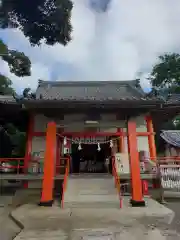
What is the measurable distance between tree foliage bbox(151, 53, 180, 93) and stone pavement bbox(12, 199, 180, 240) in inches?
1313

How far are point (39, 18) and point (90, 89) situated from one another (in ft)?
30.0

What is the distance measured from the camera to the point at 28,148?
1209 cm

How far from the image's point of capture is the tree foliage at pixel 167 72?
125 feet


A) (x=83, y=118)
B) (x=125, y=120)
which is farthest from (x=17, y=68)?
(x=125, y=120)

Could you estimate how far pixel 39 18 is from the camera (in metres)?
9.10

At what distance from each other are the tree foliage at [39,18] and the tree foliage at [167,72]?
100 feet

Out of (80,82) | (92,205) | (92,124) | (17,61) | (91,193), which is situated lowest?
(92,205)

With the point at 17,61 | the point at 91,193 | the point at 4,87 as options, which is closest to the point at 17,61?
the point at 17,61

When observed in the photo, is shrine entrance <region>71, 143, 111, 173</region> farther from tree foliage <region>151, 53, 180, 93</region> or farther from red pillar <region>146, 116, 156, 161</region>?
tree foliage <region>151, 53, 180, 93</region>

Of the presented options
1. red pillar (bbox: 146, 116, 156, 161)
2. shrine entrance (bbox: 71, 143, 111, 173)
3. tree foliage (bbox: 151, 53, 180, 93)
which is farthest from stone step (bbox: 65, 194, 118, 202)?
tree foliage (bbox: 151, 53, 180, 93)

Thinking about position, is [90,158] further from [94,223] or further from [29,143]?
[94,223]

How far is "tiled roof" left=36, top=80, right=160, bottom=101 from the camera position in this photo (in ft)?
54.6

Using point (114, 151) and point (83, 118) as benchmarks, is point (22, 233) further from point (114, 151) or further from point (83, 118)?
point (114, 151)

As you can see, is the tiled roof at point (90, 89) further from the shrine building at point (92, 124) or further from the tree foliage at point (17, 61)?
the tree foliage at point (17, 61)
